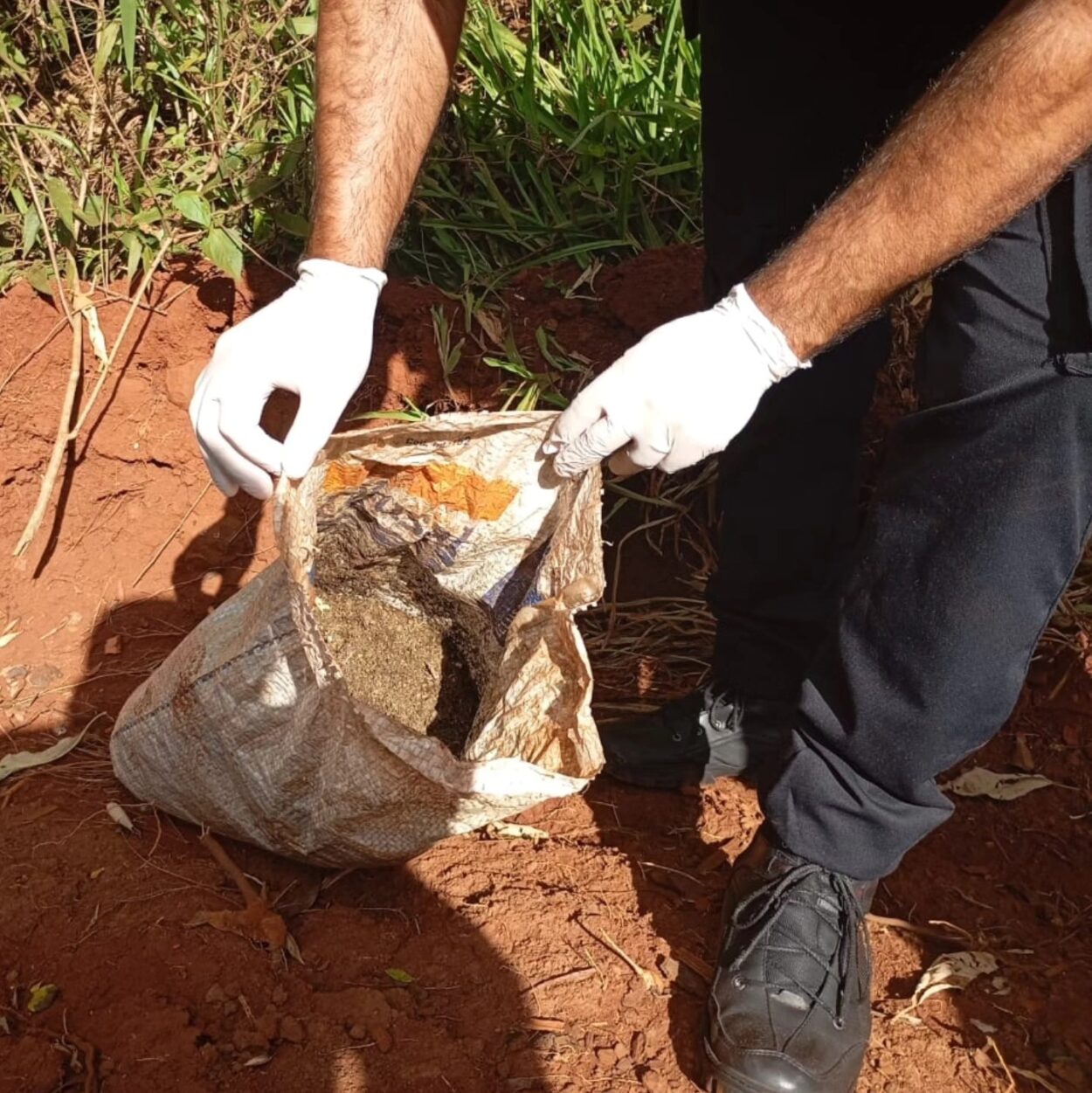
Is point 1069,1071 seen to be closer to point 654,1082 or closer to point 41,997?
point 654,1082

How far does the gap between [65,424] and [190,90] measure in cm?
93

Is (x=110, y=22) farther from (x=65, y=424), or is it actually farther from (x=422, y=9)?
(x=422, y=9)

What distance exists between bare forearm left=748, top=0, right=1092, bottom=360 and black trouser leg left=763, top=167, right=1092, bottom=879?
73 millimetres

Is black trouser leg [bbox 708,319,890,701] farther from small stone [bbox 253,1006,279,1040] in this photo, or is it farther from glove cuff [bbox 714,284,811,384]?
small stone [bbox 253,1006,279,1040]

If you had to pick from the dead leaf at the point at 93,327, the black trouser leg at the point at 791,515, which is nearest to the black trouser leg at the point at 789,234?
the black trouser leg at the point at 791,515

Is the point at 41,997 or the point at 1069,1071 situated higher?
the point at 41,997

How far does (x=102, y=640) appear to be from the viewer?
6.62 ft

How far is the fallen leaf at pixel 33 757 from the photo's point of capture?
5.68 ft

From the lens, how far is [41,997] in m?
1.40

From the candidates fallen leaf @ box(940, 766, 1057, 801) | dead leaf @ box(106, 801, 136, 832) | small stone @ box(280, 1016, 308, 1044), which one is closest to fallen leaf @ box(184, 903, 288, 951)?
small stone @ box(280, 1016, 308, 1044)

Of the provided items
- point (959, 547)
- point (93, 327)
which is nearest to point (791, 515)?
point (959, 547)

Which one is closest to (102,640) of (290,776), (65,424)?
(65,424)

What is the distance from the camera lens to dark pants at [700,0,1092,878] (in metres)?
1.13

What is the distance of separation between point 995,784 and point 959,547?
855 millimetres
